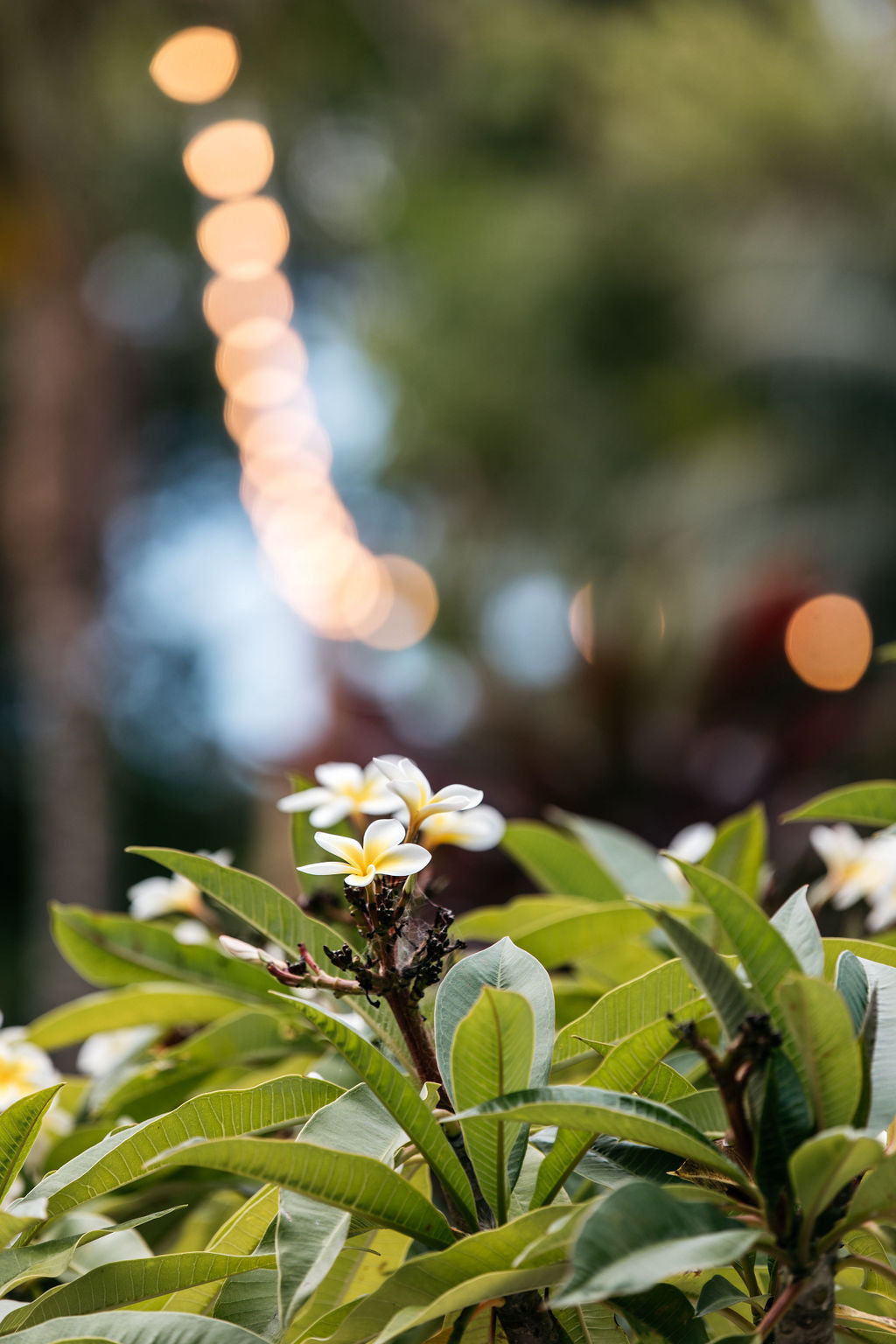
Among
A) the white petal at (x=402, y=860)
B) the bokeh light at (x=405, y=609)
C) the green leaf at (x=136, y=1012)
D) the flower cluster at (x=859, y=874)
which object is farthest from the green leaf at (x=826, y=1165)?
the bokeh light at (x=405, y=609)

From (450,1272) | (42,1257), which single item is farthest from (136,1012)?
(450,1272)

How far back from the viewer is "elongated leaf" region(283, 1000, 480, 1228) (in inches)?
10.8

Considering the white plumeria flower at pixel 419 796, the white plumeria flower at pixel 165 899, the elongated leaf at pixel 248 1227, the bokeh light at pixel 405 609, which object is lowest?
the elongated leaf at pixel 248 1227

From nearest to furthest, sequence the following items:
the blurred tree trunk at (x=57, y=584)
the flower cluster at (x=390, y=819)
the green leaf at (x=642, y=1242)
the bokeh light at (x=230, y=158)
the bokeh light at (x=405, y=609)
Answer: the green leaf at (x=642, y=1242)
the flower cluster at (x=390, y=819)
the bokeh light at (x=230, y=158)
the blurred tree trunk at (x=57, y=584)
the bokeh light at (x=405, y=609)

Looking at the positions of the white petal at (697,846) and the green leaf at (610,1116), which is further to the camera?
the white petal at (697,846)

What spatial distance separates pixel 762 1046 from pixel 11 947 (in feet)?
18.5

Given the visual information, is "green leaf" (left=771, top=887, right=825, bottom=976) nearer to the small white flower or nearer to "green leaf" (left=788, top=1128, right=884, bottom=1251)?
"green leaf" (left=788, top=1128, right=884, bottom=1251)

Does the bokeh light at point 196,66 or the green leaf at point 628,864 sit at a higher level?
the bokeh light at point 196,66

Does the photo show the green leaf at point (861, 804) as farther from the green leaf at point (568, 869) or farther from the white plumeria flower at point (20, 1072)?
the white plumeria flower at point (20, 1072)

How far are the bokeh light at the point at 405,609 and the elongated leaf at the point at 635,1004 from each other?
3949mm

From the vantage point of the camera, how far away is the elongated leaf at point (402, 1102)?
27 centimetres

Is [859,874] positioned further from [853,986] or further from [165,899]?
[165,899]

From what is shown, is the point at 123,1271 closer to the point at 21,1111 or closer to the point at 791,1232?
the point at 21,1111

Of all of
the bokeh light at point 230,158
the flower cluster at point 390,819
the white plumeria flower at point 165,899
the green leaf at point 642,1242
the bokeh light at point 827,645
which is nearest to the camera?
the green leaf at point 642,1242
